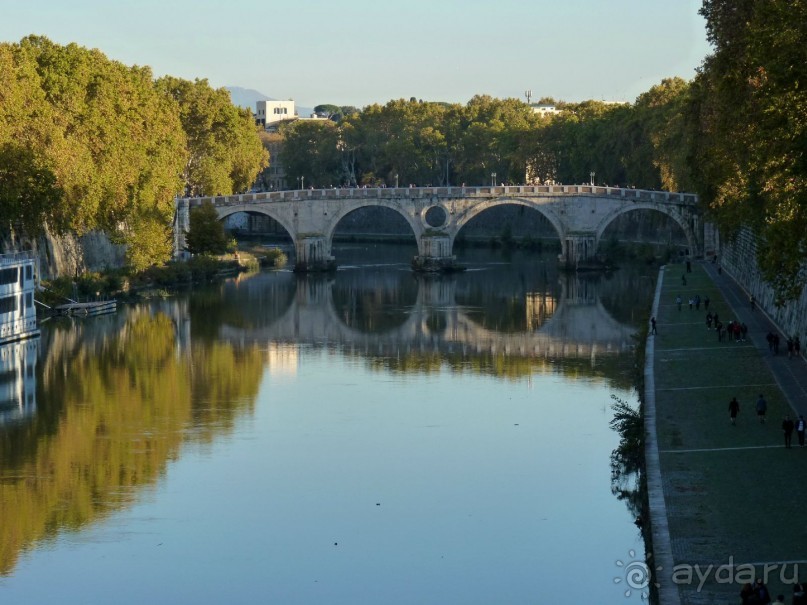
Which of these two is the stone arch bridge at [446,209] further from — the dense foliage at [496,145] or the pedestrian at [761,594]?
the pedestrian at [761,594]

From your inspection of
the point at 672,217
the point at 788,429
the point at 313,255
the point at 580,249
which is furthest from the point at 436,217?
the point at 788,429

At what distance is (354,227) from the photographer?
11988 centimetres

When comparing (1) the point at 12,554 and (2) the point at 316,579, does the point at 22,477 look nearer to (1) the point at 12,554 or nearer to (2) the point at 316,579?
(1) the point at 12,554

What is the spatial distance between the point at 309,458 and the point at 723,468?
10673 mm

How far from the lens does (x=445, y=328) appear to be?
59.3 m

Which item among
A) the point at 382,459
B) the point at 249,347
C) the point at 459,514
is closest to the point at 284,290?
the point at 249,347

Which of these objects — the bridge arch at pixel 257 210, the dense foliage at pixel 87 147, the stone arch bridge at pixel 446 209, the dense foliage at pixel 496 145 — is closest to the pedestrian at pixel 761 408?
the dense foliage at pixel 87 147

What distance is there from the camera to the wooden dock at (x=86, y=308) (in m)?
62.5

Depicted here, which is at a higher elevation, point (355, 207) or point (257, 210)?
point (355, 207)

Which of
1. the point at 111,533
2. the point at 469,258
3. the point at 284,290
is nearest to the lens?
the point at 111,533

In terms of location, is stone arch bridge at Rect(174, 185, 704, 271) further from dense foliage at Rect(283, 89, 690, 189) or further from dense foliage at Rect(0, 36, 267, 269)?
dense foliage at Rect(0, 36, 267, 269)

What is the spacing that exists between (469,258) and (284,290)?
76.9 ft

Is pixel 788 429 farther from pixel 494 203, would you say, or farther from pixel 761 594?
pixel 494 203

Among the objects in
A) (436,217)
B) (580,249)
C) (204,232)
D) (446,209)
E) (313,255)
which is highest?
(446,209)
